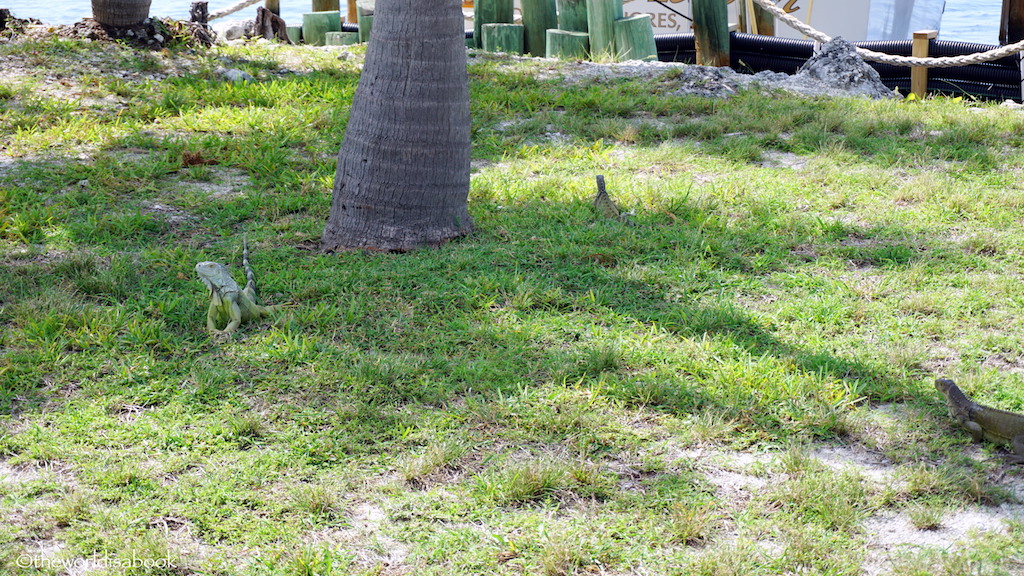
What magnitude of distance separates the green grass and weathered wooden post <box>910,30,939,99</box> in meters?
2.14

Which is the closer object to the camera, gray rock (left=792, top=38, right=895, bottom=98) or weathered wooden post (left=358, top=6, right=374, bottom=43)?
gray rock (left=792, top=38, right=895, bottom=98)

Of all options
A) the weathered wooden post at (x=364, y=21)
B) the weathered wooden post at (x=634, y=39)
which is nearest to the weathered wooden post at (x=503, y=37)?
the weathered wooden post at (x=634, y=39)

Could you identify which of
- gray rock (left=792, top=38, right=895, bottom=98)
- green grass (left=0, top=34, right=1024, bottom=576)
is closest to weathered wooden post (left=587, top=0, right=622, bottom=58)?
gray rock (left=792, top=38, right=895, bottom=98)

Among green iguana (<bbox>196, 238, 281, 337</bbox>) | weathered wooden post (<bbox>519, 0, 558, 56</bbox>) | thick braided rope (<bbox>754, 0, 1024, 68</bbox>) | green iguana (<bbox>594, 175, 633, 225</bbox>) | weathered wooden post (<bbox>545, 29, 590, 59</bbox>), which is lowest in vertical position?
green iguana (<bbox>196, 238, 281, 337</bbox>)

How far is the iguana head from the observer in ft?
14.1

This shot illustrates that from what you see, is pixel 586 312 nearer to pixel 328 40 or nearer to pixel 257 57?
pixel 257 57

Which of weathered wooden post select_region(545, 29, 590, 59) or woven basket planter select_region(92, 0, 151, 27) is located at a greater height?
woven basket planter select_region(92, 0, 151, 27)

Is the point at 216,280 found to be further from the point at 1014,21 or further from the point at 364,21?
the point at 1014,21

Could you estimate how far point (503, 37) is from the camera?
10586mm

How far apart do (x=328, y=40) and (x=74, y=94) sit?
4.29 m

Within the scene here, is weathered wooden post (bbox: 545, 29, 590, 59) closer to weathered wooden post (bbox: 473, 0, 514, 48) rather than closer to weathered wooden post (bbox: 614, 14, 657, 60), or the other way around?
weathered wooden post (bbox: 614, 14, 657, 60)

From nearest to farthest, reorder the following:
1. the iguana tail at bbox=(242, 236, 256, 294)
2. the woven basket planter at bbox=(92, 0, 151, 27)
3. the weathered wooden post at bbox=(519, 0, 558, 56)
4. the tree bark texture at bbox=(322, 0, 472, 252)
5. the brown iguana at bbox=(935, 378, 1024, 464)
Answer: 1. the brown iguana at bbox=(935, 378, 1024, 464)
2. the iguana tail at bbox=(242, 236, 256, 294)
3. the tree bark texture at bbox=(322, 0, 472, 252)
4. the woven basket planter at bbox=(92, 0, 151, 27)
5. the weathered wooden post at bbox=(519, 0, 558, 56)

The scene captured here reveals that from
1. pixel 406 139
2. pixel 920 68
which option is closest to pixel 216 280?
pixel 406 139

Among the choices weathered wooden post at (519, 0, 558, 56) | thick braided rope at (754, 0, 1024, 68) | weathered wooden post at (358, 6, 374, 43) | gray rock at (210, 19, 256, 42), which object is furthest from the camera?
gray rock at (210, 19, 256, 42)
